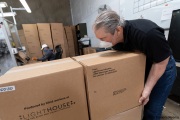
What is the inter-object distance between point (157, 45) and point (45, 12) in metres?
5.97

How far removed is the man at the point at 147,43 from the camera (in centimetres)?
68

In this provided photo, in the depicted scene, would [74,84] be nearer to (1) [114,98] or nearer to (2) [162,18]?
(1) [114,98]

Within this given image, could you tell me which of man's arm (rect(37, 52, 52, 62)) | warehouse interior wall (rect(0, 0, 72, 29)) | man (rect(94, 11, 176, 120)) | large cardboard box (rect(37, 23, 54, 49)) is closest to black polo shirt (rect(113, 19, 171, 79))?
man (rect(94, 11, 176, 120))

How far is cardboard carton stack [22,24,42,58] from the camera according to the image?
13.9 ft

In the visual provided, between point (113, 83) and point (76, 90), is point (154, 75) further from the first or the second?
point (76, 90)

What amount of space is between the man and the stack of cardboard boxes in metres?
0.06

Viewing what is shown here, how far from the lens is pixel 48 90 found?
56 centimetres

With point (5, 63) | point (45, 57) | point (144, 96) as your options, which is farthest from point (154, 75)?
point (45, 57)

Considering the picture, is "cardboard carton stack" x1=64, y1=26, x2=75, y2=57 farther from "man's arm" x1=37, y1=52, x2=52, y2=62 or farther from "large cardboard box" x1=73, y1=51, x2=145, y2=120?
"large cardboard box" x1=73, y1=51, x2=145, y2=120

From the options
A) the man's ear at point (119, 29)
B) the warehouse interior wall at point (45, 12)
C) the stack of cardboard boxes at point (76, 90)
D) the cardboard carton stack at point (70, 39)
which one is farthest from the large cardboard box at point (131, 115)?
the warehouse interior wall at point (45, 12)

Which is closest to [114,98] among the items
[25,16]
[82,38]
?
[82,38]

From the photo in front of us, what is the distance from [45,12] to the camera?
5.57m

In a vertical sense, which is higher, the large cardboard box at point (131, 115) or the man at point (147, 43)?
the man at point (147, 43)

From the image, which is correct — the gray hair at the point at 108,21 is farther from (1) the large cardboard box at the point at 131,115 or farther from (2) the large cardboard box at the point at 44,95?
(1) the large cardboard box at the point at 131,115
